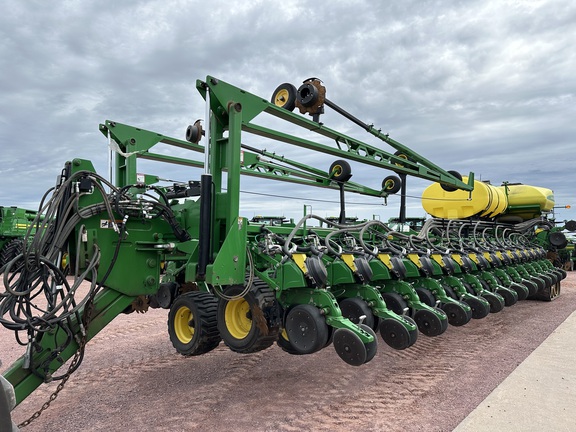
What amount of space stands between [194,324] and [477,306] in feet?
11.7

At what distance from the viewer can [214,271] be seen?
11.6 ft

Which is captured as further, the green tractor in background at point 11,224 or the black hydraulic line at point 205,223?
the green tractor in background at point 11,224

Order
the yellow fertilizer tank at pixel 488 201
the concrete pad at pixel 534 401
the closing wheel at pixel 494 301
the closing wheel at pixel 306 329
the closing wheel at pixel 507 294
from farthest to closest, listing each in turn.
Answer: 1. the yellow fertilizer tank at pixel 488 201
2. the closing wheel at pixel 507 294
3. the closing wheel at pixel 494 301
4. the closing wheel at pixel 306 329
5. the concrete pad at pixel 534 401

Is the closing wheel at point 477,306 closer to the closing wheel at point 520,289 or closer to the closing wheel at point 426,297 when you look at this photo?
the closing wheel at point 426,297

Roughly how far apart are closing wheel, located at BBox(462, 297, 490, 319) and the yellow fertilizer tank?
3.03 meters

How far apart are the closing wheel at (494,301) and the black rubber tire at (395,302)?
6.06ft

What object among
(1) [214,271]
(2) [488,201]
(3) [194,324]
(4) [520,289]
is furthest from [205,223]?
(2) [488,201]

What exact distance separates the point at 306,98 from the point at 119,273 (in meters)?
2.60

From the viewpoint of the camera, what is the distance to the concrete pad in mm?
3193

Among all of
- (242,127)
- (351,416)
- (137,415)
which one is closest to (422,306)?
(351,416)

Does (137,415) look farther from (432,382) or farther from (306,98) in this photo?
(306,98)

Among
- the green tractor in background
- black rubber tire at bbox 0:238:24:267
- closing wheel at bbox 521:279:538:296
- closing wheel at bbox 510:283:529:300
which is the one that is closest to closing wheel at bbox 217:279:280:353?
black rubber tire at bbox 0:238:24:267

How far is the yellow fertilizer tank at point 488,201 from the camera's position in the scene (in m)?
9.11

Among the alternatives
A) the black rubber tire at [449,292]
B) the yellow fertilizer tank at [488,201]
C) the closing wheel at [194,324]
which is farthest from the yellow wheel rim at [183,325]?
the yellow fertilizer tank at [488,201]
